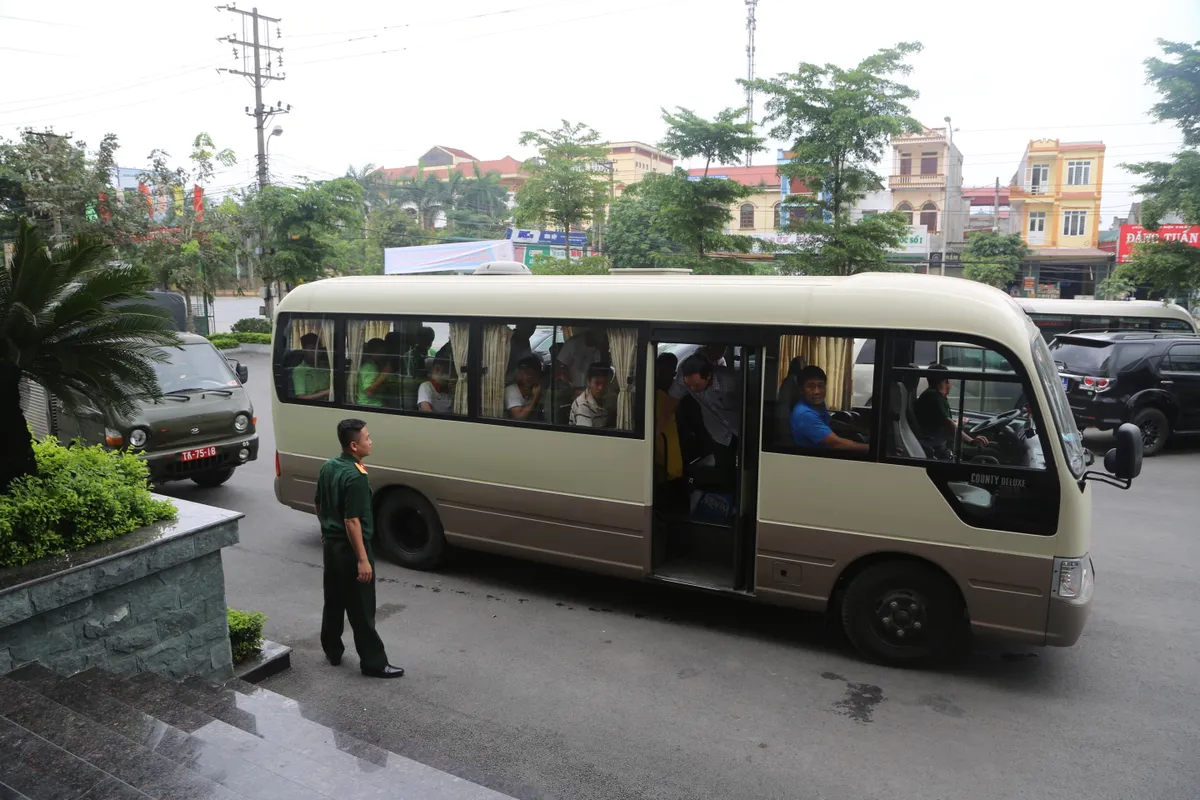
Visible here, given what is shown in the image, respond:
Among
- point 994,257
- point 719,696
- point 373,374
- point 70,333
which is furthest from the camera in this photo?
point 994,257

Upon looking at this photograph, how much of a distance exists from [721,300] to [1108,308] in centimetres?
1923

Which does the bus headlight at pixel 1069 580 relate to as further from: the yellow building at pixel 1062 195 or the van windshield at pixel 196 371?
the yellow building at pixel 1062 195

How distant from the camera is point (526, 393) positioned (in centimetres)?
706

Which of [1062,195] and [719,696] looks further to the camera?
[1062,195]

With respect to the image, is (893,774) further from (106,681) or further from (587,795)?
(106,681)

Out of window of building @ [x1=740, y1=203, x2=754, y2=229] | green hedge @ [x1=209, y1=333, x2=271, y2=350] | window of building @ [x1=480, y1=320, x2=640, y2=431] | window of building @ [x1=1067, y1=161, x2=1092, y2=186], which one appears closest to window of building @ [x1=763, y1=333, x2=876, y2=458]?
window of building @ [x1=480, y1=320, x2=640, y2=431]

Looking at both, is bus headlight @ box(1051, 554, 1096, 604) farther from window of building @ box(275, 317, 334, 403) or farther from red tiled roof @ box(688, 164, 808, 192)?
red tiled roof @ box(688, 164, 808, 192)

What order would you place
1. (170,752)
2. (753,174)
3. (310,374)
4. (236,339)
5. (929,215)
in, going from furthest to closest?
(753,174) < (929,215) < (236,339) < (310,374) < (170,752)

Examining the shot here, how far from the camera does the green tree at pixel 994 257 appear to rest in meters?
41.5

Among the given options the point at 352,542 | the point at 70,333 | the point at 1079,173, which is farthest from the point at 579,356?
the point at 1079,173

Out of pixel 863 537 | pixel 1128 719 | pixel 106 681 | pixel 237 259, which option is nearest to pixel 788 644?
pixel 863 537

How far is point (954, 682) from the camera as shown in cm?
563

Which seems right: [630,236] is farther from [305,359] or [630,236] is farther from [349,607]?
[349,607]

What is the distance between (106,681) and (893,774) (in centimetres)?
406
